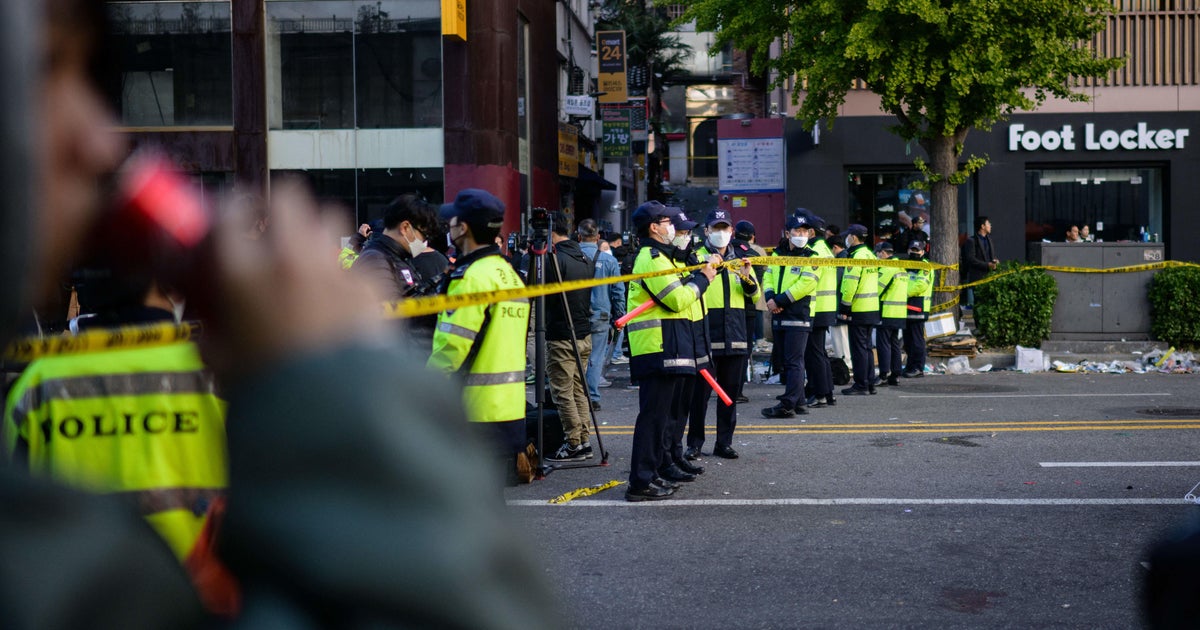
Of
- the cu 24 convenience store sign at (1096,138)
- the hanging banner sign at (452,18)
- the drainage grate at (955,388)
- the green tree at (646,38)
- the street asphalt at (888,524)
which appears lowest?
the street asphalt at (888,524)

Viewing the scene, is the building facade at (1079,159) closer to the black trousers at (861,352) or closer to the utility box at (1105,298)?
the utility box at (1105,298)

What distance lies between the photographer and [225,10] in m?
24.5

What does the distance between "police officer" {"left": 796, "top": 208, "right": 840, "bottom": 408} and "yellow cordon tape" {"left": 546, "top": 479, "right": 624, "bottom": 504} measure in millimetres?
4399

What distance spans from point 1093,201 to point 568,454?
19.8 metres

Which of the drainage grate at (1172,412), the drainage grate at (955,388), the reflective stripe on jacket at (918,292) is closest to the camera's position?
the drainage grate at (1172,412)

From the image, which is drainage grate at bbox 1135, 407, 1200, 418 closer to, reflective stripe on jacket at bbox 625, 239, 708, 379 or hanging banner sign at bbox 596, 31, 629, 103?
reflective stripe on jacket at bbox 625, 239, 708, 379

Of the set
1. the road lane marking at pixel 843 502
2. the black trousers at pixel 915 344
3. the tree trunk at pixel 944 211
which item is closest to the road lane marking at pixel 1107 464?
the road lane marking at pixel 843 502

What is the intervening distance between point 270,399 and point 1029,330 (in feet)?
56.6

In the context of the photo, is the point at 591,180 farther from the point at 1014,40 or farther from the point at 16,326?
the point at 16,326

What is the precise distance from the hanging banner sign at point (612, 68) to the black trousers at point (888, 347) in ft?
67.1

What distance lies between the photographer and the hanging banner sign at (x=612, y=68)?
3422 centimetres

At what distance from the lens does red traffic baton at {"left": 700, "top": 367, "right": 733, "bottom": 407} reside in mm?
8961

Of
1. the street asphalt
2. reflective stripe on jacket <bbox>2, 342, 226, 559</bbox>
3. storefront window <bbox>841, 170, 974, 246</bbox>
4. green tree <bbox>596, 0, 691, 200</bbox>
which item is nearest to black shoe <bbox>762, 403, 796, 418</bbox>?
the street asphalt

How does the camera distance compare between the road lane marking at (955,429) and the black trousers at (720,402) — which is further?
the road lane marking at (955,429)
